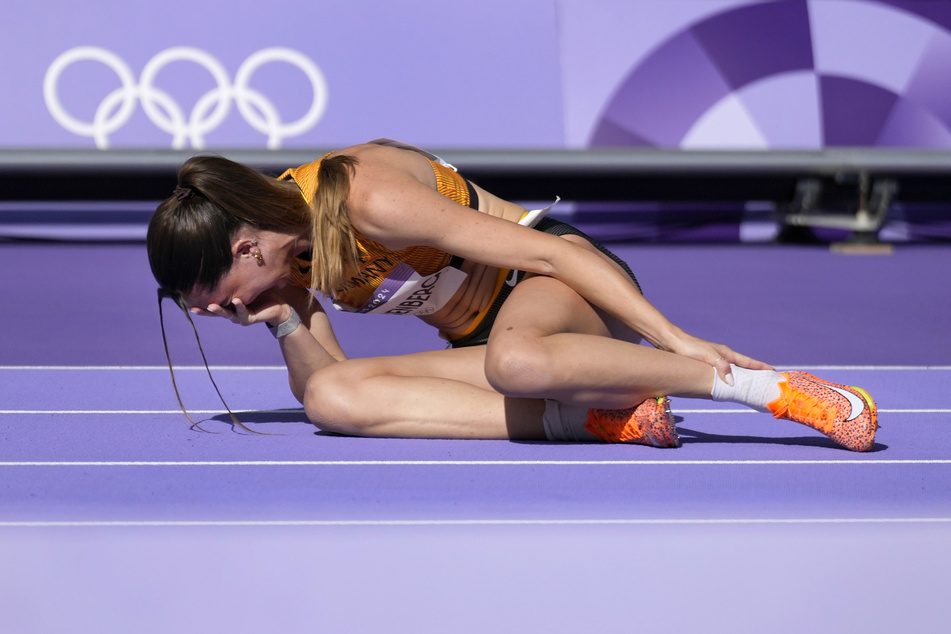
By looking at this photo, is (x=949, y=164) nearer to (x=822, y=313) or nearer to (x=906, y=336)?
(x=822, y=313)

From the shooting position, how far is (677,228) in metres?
9.09

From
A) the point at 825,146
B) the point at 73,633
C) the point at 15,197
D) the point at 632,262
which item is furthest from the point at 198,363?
the point at 825,146

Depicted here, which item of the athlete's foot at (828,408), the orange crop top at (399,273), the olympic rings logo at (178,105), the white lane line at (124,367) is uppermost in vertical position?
the olympic rings logo at (178,105)

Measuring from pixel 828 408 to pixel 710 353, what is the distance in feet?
1.10

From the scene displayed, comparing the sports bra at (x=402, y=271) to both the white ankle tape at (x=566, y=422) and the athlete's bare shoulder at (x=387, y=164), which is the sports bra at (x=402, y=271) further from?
the white ankle tape at (x=566, y=422)

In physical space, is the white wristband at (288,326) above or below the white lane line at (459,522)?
above

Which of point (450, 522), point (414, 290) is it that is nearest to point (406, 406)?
point (414, 290)

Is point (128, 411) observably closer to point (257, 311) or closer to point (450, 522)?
point (257, 311)

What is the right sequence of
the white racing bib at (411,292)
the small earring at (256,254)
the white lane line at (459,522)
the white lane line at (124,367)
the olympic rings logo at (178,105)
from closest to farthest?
the white lane line at (459,522) → the small earring at (256,254) → the white racing bib at (411,292) → the white lane line at (124,367) → the olympic rings logo at (178,105)

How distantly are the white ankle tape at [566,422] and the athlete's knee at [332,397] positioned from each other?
1.57ft

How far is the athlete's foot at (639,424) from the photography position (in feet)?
8.13

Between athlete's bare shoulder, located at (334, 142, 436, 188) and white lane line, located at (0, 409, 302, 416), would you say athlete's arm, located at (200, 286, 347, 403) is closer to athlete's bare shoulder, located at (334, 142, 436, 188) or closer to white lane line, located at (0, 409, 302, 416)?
white lane line, located at (0, 409, 302, 416)

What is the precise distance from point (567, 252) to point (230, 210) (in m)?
0.76

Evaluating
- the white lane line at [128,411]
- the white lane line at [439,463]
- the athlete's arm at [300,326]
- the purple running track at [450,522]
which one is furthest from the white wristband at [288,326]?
the white lane line at [128,411]
